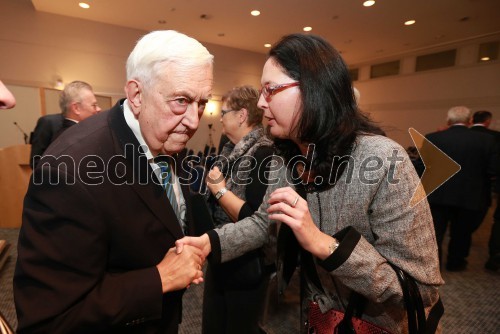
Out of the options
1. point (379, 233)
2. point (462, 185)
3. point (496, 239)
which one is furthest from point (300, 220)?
point (496, 239)

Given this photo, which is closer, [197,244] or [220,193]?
[197,244]

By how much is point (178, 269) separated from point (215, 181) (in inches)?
37.3

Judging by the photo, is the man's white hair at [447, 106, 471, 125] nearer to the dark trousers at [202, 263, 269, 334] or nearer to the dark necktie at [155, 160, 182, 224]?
the dark trousers at [202, 263, 269, 334]

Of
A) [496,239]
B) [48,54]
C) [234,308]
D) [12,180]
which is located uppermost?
[48,54]

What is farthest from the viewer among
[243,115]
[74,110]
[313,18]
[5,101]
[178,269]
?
[313,18]

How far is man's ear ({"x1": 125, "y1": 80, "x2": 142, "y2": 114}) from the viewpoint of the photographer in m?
0.94

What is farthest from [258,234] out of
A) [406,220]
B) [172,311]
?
[406,220]

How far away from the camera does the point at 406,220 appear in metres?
0.93

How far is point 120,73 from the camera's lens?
28.4 feet

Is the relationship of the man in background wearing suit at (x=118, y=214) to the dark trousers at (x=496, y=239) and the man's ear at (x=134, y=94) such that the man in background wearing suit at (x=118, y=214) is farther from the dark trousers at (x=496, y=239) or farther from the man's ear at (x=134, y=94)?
the dark trousers at (x=496, y=239)

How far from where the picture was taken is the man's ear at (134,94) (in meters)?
0.94

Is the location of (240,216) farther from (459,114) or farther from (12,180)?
(12,180)

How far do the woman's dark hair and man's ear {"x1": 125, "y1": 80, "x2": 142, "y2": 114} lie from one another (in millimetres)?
520

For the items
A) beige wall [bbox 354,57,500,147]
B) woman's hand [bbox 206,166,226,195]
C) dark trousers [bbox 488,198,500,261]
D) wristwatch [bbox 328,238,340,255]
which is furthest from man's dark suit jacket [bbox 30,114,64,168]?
beige wall [bbox 354,57,500,147]
